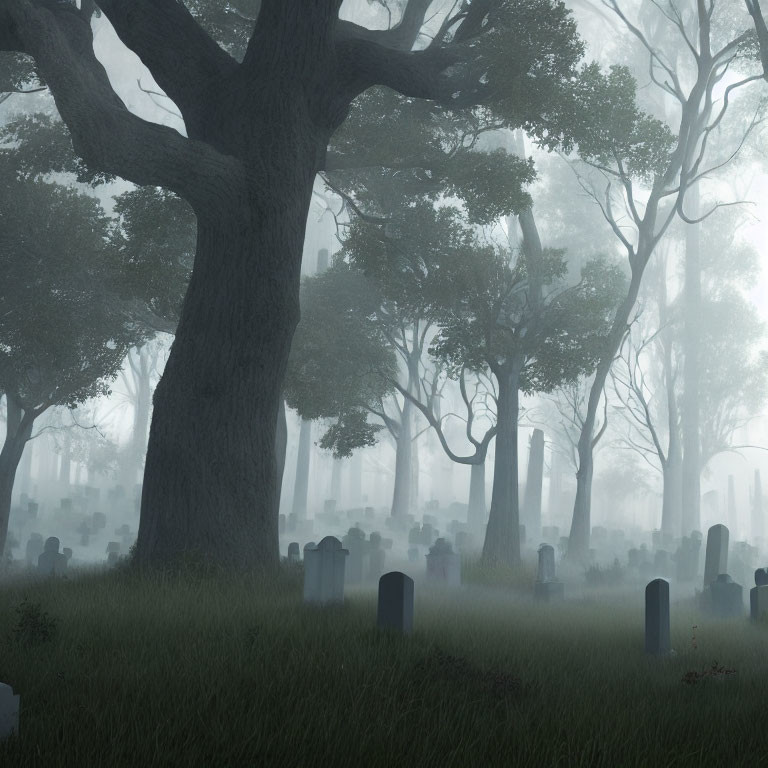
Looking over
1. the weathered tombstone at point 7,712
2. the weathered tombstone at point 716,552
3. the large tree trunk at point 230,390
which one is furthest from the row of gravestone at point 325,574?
the weathered tombstone at point 716,552

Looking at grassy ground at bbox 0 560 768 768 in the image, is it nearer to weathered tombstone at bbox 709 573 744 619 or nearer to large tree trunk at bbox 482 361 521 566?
weathered tombstone at bbox 709 573 744 619

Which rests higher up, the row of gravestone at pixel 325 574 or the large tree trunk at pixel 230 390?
the large tree trunk at pixel 230 390

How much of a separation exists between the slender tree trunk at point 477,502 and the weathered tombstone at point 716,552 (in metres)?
11.4

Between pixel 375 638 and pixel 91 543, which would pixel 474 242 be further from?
pixel 91 543

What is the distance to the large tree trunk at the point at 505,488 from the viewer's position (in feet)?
52.4

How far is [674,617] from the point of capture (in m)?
11.1

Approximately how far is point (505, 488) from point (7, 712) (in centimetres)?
1349

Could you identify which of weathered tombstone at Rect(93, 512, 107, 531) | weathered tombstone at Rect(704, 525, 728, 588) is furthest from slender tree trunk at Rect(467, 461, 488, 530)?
weathered tombstone at Rect(93, 512, 107, 531)

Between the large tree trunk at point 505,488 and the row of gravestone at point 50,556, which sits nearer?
the row of gravestone at point 50,556

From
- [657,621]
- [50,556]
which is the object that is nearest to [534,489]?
[50,556]

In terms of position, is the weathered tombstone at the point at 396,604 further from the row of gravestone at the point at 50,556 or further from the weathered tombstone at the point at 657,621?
the row of gravestone at the point at 50,556

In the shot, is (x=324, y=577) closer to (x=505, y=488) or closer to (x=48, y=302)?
(x=505, y=488)

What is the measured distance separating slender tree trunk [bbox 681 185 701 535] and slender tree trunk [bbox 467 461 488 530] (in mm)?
8161

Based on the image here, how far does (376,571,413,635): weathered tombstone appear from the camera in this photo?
639cm
